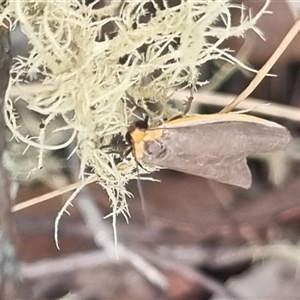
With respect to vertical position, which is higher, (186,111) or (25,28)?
(25,28)

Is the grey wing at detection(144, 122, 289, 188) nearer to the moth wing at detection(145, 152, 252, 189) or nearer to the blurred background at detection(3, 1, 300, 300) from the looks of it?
the moth wing at detection(145, 152, 252, 189)

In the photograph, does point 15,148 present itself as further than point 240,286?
No

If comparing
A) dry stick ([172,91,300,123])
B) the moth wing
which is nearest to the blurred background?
dry stick ([172,91,300,123])

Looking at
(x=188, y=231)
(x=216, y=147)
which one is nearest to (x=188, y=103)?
(x=216, y=147)

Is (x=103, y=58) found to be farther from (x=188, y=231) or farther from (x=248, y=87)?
(x=188, y=231)

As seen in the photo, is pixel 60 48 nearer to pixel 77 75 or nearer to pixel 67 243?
pixel 77 75

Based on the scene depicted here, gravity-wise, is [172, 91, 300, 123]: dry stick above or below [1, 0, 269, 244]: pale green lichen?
below

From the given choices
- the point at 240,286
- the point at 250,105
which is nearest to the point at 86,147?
the point at 250,105
